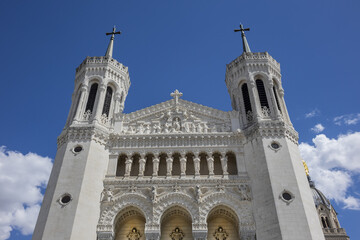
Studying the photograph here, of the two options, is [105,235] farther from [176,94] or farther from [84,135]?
[176,94]

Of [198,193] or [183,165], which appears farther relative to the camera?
[183,165]

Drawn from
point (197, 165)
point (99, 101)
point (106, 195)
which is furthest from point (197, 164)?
point (99, 101)

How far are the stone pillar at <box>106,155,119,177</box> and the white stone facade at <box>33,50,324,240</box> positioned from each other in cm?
7

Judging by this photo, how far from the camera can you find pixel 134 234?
2164 cm

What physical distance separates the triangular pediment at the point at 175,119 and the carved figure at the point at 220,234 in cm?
793

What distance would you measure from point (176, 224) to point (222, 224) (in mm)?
3265

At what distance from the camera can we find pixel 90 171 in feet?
73.6

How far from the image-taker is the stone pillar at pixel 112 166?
922 inches

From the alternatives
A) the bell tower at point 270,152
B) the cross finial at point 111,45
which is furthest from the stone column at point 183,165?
the cross finial at point 111,45

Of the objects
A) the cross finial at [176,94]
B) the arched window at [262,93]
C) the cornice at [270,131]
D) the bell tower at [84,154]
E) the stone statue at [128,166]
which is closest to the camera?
the bell tower at [84,154]

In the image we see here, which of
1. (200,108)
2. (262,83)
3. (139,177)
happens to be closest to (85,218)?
(139,177)

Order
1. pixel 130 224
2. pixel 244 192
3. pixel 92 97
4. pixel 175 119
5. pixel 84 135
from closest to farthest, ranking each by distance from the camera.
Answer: pixel 244 192 < pixel 130 224 < pixel 84 135 < pixel 175 119 < pixel 92 97

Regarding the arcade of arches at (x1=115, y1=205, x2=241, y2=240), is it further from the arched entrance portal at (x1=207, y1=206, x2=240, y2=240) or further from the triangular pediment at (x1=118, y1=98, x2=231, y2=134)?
the triangular pediment at (x1=118, y1=98, x2=231, y2=134)

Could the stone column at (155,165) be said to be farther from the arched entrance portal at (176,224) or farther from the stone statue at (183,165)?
the arched entrance portal at (176,224)
